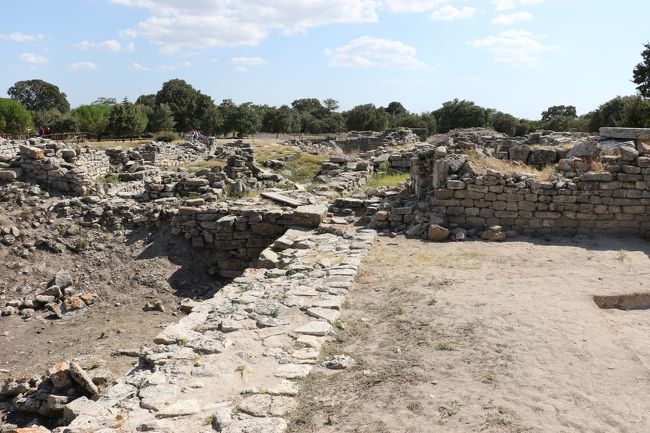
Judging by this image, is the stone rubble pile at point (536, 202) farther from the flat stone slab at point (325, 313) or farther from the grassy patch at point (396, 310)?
the flat stone slab at point (325, 313)

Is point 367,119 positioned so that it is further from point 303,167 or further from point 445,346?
point 445,346

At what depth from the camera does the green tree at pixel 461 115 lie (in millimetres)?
46784

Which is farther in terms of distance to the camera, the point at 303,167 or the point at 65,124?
the point at 65,124

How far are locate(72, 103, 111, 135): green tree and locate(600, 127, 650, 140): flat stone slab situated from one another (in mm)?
36614

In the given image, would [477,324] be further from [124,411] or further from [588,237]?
[588,237]

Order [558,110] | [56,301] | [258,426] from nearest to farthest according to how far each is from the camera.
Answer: [258,426] < [56,301] < [558,110]

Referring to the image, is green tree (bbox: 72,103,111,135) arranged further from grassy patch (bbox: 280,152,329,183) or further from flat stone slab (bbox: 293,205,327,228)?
flat stone slab (bbox: 293,205,327,228)

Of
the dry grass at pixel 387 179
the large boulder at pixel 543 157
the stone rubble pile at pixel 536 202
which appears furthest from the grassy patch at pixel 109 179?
the large boulder at pixel 543 157

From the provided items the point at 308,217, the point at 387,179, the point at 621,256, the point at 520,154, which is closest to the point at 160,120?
the point at 387,179

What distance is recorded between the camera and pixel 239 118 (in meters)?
54.0

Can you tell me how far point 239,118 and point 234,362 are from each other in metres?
50.4

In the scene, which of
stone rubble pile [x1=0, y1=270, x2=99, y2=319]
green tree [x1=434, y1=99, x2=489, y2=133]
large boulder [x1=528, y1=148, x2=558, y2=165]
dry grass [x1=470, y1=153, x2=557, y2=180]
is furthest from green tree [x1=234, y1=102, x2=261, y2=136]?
stone rubble pile [x1=0, y1=270, x2=99, y2=319]

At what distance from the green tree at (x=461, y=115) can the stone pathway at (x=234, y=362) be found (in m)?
41.2

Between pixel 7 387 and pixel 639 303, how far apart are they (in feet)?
26.8
